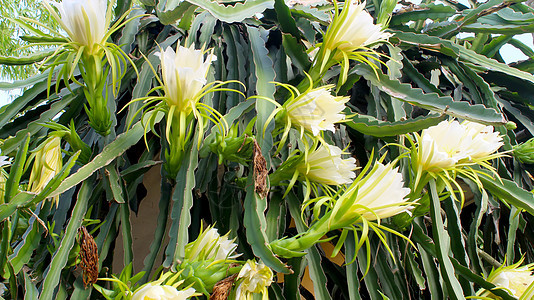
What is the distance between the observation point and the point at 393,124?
1.87 feet

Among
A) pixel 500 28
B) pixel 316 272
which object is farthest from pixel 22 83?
pixel 500 28

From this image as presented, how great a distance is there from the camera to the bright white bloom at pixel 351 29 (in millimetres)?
591

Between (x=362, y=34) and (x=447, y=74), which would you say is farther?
(x=447, y=74)

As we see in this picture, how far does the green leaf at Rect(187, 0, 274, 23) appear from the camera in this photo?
0.64 meters

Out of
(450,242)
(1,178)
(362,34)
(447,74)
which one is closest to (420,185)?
(450,242)

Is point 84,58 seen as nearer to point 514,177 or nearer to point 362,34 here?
point 362,34

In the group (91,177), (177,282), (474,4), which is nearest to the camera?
(177,282)

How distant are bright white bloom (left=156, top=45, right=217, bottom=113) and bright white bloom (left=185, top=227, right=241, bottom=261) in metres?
0.15

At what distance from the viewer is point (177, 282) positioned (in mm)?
438

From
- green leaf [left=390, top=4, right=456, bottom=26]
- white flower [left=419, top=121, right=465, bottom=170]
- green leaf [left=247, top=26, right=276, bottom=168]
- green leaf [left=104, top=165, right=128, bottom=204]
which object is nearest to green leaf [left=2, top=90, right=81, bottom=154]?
green leaf [left=104, top=165, right=128, bottom=204]

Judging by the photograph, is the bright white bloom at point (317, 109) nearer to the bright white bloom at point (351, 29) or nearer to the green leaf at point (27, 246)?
the bright white bloom at point (351, 29)

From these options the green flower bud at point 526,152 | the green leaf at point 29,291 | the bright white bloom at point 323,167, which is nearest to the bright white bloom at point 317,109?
the bright white bloom at point 323,167

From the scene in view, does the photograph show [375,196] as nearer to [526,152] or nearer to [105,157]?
[105,157]

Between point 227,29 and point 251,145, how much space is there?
0.29m
